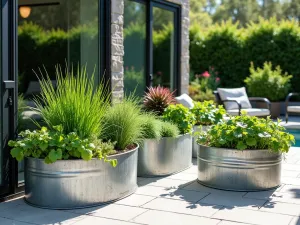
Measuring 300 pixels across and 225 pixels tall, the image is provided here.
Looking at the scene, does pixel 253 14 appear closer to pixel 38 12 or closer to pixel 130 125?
pixel 38 12

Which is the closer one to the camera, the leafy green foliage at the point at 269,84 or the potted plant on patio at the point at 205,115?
Result: the potted plant on patio at the point at 205,115

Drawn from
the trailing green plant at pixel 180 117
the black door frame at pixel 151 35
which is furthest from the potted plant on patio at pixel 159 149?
the black door frame at pixel 151 35

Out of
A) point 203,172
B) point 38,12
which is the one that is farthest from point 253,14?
point 203,172

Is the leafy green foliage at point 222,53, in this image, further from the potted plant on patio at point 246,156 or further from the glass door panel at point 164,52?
the potted plant on patio at point 246,156

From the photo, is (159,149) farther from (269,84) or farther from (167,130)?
(269,84)

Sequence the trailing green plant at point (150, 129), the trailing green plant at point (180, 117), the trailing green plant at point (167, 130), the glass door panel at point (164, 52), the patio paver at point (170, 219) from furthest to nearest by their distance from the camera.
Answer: the glass door panel at point (164, 52), the trailing green plant at point (180, 117), the trailing green plant at point (167, 130), the trailing green plant at point (150, 129), the patio paver at point (170, 219)

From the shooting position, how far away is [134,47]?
6.66 metres

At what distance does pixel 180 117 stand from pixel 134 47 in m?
1.71

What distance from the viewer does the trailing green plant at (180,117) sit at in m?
5.37

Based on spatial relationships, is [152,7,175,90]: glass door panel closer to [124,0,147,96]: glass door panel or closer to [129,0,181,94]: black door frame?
[129,0,181,94]: black door frame

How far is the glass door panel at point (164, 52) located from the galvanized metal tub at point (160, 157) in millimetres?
2689

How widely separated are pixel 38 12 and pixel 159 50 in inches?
109

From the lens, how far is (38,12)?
8.94m

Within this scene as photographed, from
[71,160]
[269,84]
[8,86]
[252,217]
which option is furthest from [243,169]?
[269,84]
